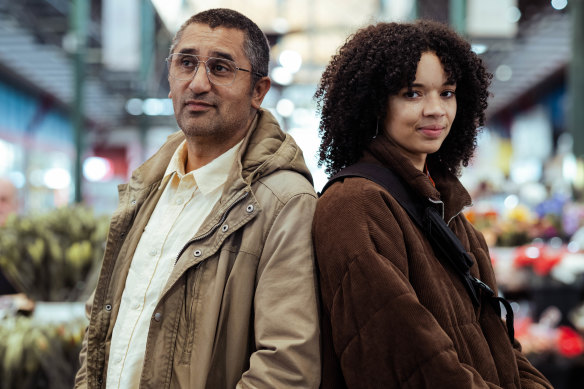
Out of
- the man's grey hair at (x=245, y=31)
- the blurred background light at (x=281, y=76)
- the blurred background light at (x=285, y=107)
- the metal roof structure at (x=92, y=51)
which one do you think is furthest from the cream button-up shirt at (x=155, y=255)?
the blurred background light at (x=285, y=107)

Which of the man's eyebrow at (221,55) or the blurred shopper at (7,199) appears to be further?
the blurred shopper at (7,199)

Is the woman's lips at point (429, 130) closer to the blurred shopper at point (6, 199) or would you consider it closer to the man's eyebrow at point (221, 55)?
the man's eyebrow at point (221, 55)

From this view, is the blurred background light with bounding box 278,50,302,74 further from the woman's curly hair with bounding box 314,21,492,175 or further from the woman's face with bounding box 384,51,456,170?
the woman's face with bounding box 384,51,456,170

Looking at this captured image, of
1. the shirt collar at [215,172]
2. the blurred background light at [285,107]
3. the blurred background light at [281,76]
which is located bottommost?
the shirt collar at [215,172]

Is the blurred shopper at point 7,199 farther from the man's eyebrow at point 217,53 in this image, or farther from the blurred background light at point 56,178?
the blurred background light at point 56,178

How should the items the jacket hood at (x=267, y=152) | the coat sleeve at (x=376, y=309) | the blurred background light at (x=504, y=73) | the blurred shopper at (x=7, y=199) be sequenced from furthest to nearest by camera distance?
the blurred background light at (x=504, y=73)
the blurred shopper at (x=7, y=199)
the jacket hood at (x=267, y=152)
the coat sleeve at (x=376, y=309)

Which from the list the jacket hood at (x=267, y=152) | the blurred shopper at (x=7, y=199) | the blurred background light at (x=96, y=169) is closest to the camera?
the jacket hood at (x=267, y=152)

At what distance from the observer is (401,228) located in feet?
5.33

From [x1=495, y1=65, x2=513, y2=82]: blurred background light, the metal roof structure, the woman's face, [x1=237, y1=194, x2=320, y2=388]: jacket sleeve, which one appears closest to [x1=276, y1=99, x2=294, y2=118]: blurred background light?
the metal roof structure

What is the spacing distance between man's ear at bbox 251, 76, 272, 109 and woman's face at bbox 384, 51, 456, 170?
17.3 inches

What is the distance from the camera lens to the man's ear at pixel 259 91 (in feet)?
6.36

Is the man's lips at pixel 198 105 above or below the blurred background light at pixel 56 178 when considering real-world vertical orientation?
above

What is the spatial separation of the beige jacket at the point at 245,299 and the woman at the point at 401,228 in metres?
0.07

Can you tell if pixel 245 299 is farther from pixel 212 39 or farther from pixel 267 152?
pixel 212 39
